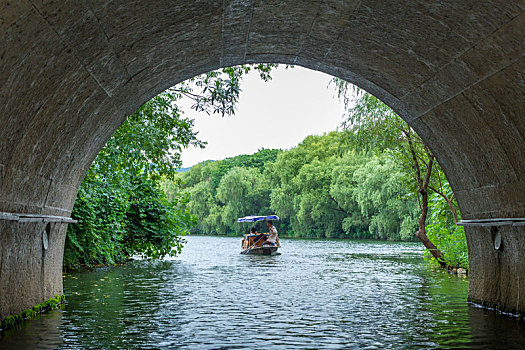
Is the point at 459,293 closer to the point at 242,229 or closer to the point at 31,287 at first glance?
the point at 31,287

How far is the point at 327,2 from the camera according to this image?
6828mm

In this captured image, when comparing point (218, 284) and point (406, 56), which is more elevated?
point (406, 56)

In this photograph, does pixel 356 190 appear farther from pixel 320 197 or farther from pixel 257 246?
pixel 257 246

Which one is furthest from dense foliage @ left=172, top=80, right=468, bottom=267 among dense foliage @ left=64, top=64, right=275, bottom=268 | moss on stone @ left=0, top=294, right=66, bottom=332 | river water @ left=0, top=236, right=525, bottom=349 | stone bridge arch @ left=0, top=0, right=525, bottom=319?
moss on stone @ left=0, top=294, right=66, bottom=332

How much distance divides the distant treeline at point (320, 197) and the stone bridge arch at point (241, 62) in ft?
111

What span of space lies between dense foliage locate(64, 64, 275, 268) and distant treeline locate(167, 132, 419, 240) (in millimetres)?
Result: 23718

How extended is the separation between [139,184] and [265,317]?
13.5 meters

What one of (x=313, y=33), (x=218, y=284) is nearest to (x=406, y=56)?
(x=313, y=33)

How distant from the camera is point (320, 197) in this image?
67062 mm

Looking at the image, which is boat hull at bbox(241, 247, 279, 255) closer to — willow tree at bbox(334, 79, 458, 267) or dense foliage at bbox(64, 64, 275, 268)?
dense foliage at bbox(64, 64, 275, 268)

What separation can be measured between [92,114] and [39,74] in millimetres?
2266

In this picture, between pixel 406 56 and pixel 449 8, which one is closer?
pixel 449 8

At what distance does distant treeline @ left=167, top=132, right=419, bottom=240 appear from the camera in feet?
159

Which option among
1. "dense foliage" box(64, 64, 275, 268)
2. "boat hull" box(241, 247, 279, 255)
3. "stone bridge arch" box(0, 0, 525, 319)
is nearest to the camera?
"stone bridge arch" box(0, 0, 525, 319)
